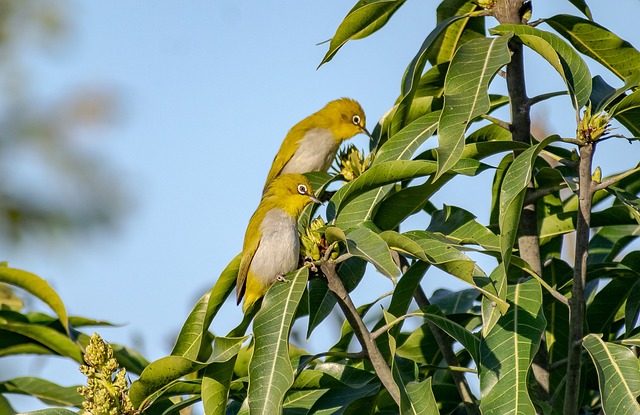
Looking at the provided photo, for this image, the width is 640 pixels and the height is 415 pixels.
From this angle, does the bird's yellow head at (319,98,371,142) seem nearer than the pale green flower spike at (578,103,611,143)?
No

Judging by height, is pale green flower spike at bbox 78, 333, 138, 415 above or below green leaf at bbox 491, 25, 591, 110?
below

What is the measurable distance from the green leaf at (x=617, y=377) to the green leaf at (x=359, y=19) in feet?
5.16

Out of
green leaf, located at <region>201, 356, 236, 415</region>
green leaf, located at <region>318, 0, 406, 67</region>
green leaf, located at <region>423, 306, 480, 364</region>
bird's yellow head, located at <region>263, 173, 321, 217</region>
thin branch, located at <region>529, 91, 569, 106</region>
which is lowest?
→ green leaf, located at <region>423, 306, 480, 364</region>

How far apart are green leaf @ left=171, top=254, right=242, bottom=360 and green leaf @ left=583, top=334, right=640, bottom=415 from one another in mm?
1388

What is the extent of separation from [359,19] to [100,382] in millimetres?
1830

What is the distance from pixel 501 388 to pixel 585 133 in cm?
95

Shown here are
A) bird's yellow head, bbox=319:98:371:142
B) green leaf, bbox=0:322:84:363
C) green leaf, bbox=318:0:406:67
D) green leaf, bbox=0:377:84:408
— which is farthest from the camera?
bird's yellow head, bbox=319:98:371:142

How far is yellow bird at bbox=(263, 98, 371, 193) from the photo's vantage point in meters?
7.08

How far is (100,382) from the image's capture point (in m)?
2.84

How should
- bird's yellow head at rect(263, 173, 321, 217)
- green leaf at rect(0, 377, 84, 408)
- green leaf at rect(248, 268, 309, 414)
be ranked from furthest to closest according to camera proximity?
bird's yellow head at rect(263, 173, 321, 217) → green leaf at rect(0, 377, 84, 408) → green leaf at rect(248, 268, 309, 414)

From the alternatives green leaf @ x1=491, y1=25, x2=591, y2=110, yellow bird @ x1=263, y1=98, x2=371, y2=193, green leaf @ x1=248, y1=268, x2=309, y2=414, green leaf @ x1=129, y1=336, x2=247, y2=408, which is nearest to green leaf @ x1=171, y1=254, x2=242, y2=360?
green leaf @ x1=129, y1=336, x2=247, y2=408

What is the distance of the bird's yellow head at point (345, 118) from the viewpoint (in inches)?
285

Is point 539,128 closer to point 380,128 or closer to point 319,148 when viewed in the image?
point 319,148

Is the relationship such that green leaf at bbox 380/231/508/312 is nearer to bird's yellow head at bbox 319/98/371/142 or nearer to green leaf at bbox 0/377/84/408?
green leaf at bbox 0/377/84/408
